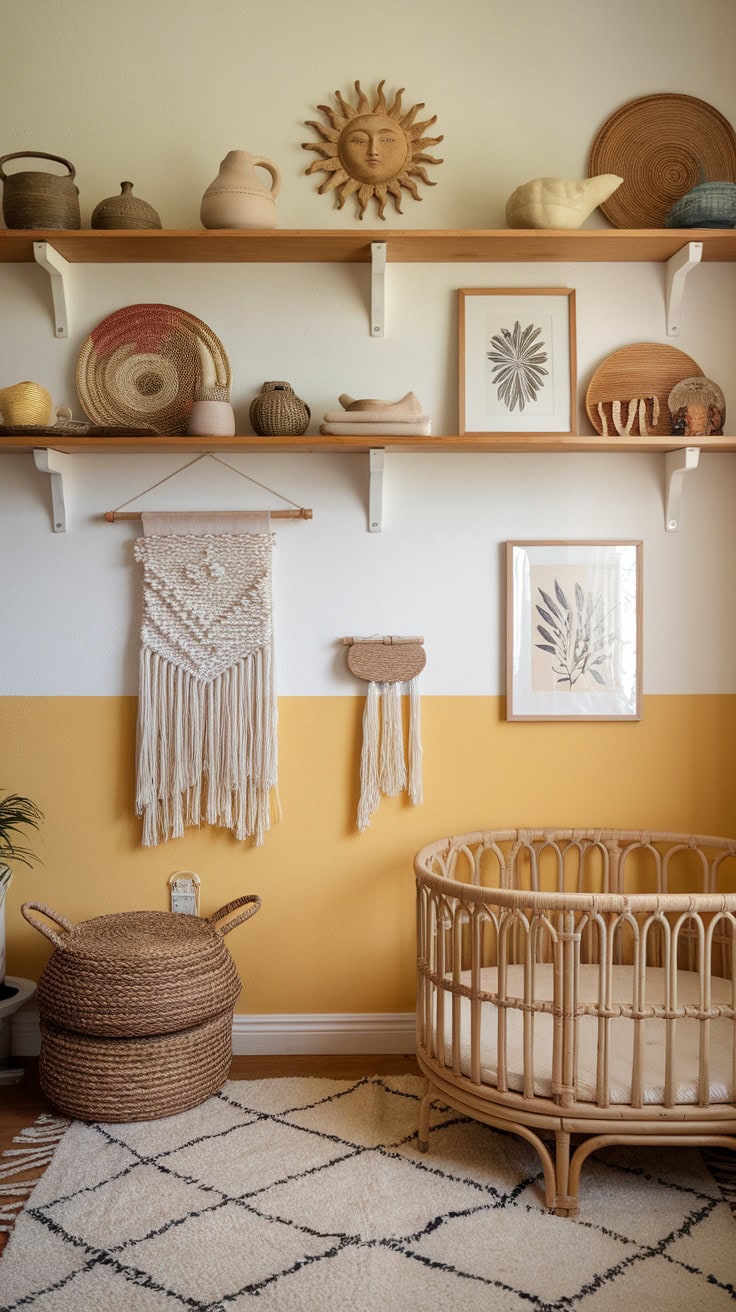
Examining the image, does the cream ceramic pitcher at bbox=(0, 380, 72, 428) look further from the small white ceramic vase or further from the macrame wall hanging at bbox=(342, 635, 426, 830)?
the macrame wall hanging at bbox=(342, 635, 426, 830)

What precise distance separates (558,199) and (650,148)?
0.39 m

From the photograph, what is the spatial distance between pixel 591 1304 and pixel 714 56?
9.20 ft

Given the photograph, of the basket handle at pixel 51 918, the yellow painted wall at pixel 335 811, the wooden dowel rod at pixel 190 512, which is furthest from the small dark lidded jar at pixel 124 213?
the basket handle at pixel 51 918

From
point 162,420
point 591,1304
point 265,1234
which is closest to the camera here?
point 591,1304

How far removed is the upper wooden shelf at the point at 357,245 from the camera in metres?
2.52

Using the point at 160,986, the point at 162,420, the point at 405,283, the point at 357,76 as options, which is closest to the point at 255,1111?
the point at 160,986

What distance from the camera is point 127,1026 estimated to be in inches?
93.0

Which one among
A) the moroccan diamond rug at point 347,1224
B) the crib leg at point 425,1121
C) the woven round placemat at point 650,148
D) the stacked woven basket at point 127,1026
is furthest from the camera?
the woven round placemat at point 650,148

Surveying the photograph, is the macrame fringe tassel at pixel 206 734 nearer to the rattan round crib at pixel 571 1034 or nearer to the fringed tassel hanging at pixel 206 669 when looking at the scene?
the fringed tassel hanging at pixel 206 669

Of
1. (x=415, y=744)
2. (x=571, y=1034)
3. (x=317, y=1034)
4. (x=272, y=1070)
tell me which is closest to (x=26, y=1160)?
(x=272, y=1070)

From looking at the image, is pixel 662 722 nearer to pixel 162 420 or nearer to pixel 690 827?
pixel 690 827

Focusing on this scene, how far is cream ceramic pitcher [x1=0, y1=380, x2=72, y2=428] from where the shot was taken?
2.55m

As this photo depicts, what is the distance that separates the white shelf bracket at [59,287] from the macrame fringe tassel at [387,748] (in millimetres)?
1207

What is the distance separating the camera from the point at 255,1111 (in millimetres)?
2439
